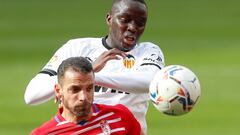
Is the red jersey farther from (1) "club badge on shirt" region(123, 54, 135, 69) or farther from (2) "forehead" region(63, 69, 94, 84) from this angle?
(1) "club badge on shirt" region(123, 54, 135, 69)

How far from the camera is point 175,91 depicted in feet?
33.6

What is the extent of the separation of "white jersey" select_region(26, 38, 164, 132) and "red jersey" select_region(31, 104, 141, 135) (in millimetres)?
386

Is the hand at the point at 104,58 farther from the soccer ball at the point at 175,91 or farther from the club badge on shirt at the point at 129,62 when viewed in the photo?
the club badge on shirt at the point at 129,62

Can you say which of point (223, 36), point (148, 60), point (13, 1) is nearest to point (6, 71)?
point (223, 36)

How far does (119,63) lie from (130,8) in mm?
614

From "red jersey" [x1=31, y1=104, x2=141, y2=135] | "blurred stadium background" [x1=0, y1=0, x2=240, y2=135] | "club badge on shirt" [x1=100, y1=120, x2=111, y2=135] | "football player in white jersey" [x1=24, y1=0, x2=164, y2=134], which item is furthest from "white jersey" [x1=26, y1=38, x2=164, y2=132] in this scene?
"blurred stadium background" [x1=0, y1=0, x2=240, y2=135]

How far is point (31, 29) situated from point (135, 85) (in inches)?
638

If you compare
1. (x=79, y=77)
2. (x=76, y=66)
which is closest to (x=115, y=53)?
(x=76, y=66)

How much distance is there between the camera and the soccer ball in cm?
1024

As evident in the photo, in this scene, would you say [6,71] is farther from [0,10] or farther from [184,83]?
[184,83]

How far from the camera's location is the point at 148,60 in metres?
11.1

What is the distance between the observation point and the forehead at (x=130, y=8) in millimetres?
10914

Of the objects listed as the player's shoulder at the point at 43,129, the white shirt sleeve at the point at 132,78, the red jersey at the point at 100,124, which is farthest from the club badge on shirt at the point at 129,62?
the player's shoulder at the point at 43,129

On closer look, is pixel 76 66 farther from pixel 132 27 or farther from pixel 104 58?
pixel 132 27
